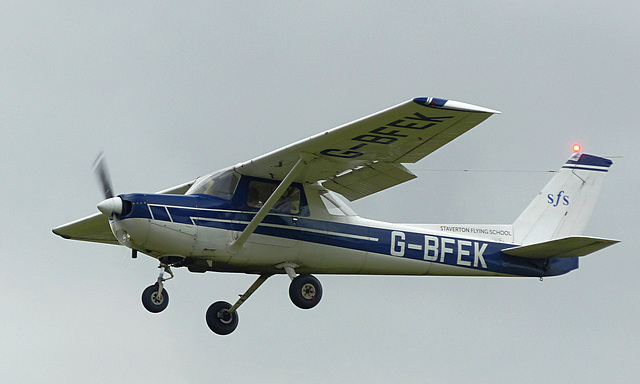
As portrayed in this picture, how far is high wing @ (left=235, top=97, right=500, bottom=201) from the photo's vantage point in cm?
1571

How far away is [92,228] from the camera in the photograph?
67.9ft

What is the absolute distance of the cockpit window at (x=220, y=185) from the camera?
17.9 metres

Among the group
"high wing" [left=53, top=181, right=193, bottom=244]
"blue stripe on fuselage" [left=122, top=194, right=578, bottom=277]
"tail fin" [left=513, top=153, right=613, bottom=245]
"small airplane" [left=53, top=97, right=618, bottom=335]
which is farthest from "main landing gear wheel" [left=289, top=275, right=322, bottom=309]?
"tail fin" [left=513, top=153, right=613, bottom=245]

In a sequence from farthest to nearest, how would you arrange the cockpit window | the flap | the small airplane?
the flap → the cockpit window → the small airplane

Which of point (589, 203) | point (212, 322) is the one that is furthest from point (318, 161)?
point (589, 203)

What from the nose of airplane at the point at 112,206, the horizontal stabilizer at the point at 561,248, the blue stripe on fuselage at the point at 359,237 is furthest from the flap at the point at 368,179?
the nose of airplane at the point at 112,206

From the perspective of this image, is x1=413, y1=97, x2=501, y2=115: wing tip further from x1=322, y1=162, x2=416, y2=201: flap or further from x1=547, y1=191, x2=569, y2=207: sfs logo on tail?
x1=547, y1=191, x2=569, y2=207: sfs logo on tail

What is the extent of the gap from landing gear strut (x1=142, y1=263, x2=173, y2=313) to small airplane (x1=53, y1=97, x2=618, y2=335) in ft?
0.05

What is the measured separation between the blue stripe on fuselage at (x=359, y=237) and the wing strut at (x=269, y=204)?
8.8 inches

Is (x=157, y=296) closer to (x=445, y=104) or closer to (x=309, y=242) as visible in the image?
(x=309, y=242)

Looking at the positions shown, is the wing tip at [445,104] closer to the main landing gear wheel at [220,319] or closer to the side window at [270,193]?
the side window at [270,193]

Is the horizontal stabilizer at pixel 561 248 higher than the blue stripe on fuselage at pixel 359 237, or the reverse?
the horizontal stabilizer at pixel 561 248

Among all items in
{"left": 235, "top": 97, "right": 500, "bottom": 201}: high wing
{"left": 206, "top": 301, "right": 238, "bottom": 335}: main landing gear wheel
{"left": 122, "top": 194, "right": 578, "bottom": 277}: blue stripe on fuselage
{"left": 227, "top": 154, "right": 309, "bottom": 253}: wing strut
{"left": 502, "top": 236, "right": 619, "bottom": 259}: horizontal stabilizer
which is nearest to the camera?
{"left": 235, "top": 97, "right": 500, "bottom": 201}: high wing

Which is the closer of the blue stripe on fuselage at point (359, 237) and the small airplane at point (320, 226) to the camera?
the small airplane at point (320, 226)
